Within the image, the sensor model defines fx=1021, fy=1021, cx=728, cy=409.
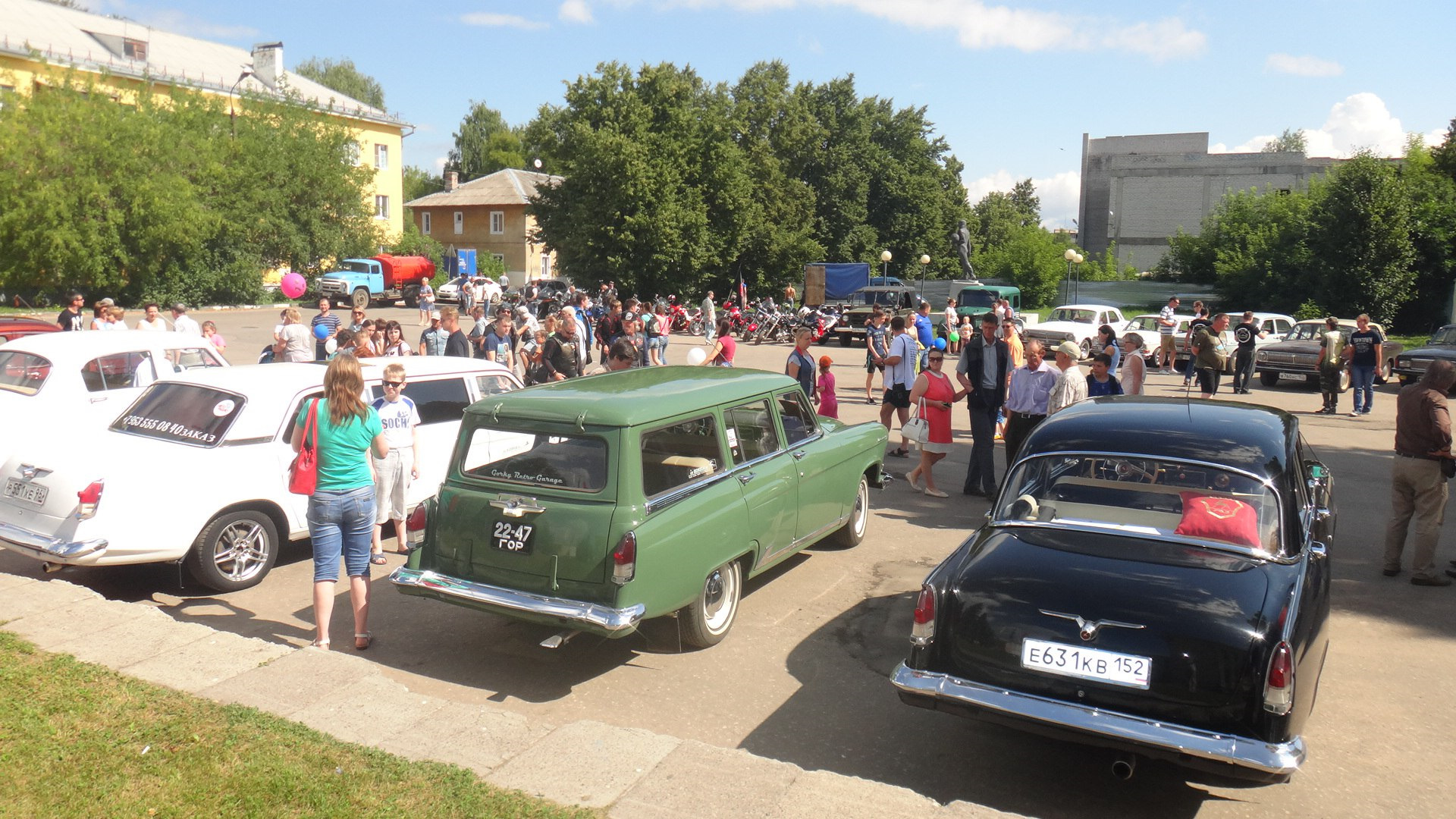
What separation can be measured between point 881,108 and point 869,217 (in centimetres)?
629

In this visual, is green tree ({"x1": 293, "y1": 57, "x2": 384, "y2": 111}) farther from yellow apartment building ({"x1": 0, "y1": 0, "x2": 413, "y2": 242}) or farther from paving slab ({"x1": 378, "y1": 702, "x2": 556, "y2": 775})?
paving slab ({"x1": 378, "y1": 702, "x2": 556, "y2": 775})

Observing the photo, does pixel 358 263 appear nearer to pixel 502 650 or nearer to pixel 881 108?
pixel 881 108

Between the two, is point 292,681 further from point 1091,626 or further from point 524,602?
point 1091,626

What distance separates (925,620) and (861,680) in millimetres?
1304

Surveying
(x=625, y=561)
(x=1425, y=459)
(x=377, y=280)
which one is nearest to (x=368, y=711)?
(x=625, y=561)

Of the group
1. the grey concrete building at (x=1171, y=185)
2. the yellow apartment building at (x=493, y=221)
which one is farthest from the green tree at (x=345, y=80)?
the grey concrete building at (x=1171, y=185)

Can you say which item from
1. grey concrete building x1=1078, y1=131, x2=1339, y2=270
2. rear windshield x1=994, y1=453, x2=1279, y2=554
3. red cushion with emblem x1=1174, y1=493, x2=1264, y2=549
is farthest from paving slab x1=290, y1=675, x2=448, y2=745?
grey concrete building x1=1078, y1=131, x2=1339, y2=270

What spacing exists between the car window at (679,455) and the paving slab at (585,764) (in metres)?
1.66

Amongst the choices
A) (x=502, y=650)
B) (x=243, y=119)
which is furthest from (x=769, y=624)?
(x=243, y=119)

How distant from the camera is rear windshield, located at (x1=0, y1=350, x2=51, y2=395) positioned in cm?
947

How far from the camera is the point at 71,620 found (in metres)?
5.89

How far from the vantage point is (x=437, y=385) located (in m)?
8.87

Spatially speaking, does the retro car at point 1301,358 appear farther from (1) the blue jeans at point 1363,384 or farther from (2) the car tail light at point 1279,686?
(2) the car tail light at point 1279,686

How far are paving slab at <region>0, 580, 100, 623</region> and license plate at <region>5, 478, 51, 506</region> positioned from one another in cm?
60
